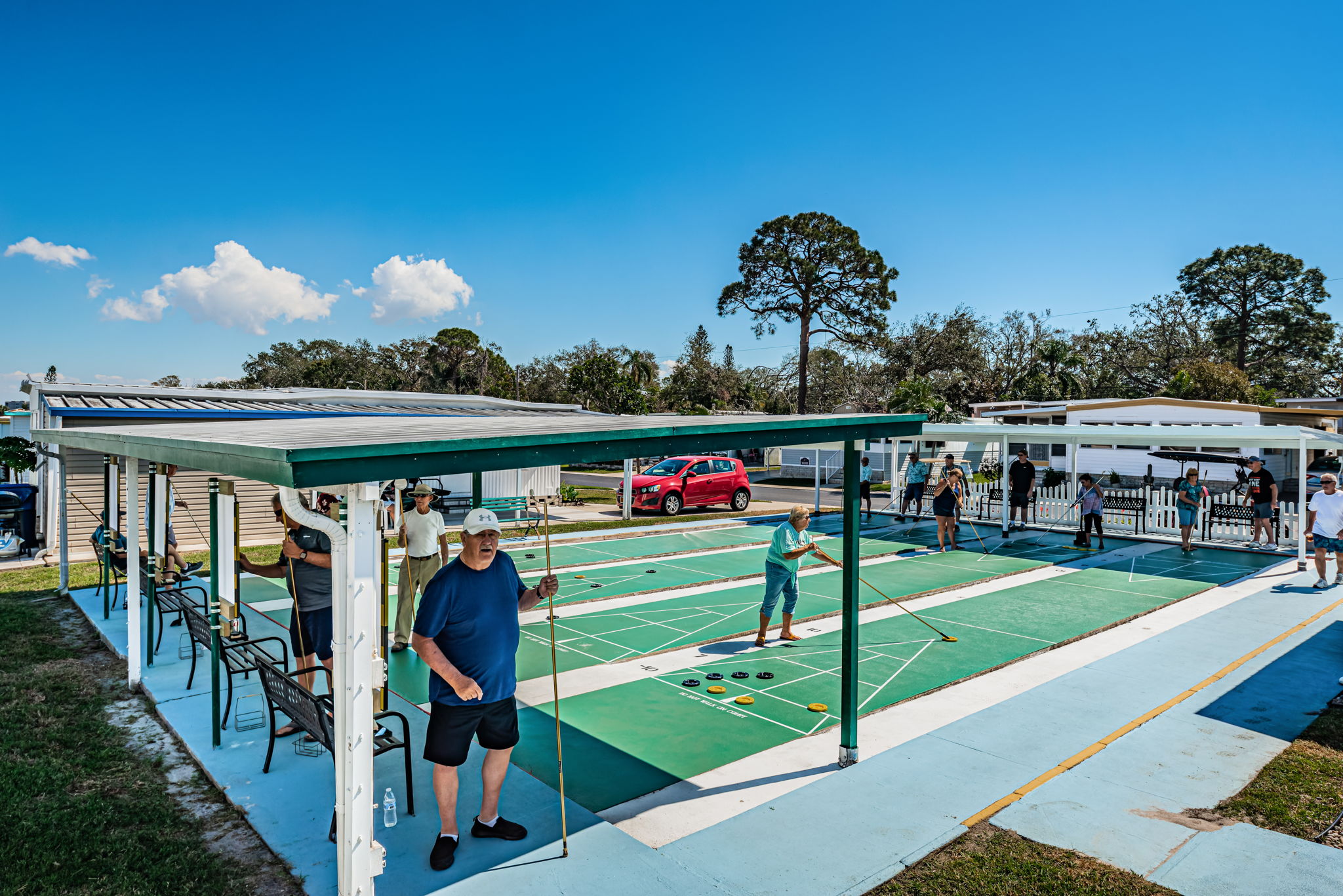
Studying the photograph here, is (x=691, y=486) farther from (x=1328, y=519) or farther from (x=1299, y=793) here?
(x=1299, y=793)

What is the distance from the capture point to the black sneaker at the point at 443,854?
13.7 feet

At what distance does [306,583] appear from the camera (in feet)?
18.8

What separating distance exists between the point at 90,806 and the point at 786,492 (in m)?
28.6

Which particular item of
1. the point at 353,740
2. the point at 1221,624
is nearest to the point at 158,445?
the point at 353,740

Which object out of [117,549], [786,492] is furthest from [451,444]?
[786,492]

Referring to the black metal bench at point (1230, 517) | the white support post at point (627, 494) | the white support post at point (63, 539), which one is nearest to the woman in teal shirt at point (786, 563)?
the white support post at point (63, 539)

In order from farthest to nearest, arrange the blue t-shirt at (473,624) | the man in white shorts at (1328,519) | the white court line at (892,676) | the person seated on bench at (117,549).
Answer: the man in white shorts at (1328,519), the person seated on bench at (117,549), the white court line at (892,676), the blue t-shirt at (473,624)

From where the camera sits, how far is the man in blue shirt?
4035mm

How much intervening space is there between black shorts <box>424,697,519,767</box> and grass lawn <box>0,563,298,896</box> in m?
1.01

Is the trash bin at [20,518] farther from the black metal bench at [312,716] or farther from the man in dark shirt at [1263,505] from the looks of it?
the man in dark shirt at [1263,505]

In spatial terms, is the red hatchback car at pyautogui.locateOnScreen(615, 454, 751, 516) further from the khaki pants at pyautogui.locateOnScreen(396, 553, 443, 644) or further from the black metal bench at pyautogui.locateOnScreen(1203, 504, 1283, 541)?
→ the khaki pants at pyautogui.locateOnScreen(396, 553, 443, 644)

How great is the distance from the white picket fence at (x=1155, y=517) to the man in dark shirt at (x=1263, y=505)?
1.15 feet

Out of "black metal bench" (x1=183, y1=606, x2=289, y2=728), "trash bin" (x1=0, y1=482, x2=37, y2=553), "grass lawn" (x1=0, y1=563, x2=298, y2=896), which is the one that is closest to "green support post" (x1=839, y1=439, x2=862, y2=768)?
"grass lawn" (x1=0, y1=563, x2=298, y2=896)

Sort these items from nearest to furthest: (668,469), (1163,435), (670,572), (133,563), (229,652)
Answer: (229,652)
(133,563)
(670,572)
(1163,435)
(668,469)
